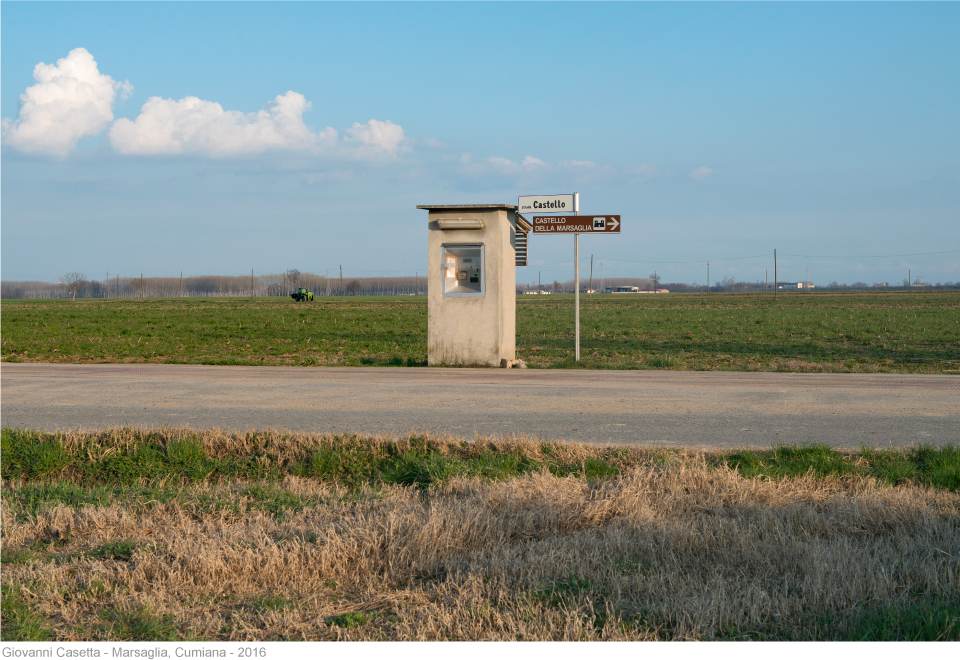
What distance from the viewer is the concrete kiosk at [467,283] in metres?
14.8

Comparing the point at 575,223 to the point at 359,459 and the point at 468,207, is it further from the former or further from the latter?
the point at 359,459

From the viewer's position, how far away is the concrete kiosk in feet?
48.5

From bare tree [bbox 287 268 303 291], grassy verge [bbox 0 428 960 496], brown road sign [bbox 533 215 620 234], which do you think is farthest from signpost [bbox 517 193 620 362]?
bare tree [bbox 287 268 303 291]

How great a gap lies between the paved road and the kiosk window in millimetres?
1755

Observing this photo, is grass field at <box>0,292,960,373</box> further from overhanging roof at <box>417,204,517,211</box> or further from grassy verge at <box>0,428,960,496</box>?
grassy verge at <box>0,428,960,496</box>

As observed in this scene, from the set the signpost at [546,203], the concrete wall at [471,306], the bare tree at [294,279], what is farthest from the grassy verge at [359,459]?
the bare tree at [294,279]

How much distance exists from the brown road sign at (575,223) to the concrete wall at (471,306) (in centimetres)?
115

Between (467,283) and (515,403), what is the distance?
5184 mm

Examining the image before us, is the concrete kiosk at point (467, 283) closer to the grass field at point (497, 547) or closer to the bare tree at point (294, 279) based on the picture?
the grass field at point (497, 547)

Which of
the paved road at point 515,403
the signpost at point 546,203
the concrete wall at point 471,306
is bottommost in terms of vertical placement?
the paved road at point 515,403

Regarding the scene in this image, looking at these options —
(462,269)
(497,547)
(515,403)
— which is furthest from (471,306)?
(497,547)

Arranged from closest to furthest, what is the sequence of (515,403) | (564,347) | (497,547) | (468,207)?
1. (497,547)
2. (515,403)
3. (468,207)
4. (564,347)

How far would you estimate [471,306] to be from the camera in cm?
1489

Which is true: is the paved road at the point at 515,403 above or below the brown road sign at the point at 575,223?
below
